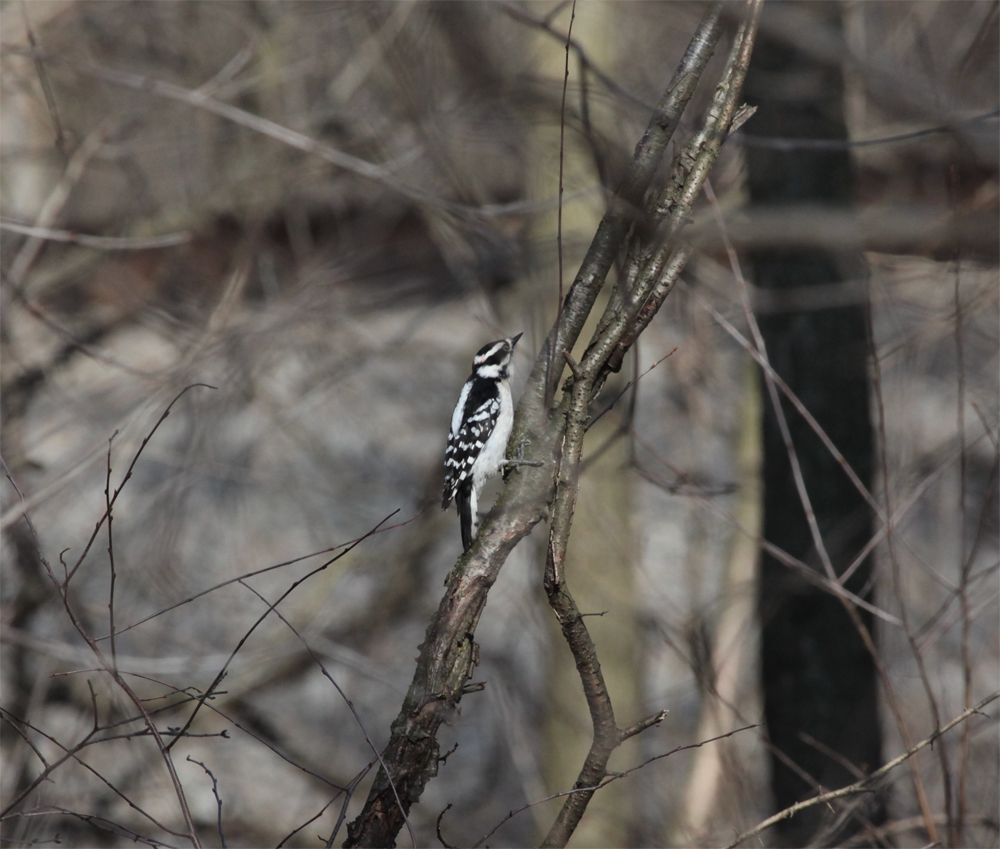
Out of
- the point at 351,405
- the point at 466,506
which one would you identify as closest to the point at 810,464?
the point at 466,506

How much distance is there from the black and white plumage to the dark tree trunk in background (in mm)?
1775

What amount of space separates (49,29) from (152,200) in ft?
5.42

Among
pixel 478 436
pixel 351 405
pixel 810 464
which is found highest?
pixel 351 405

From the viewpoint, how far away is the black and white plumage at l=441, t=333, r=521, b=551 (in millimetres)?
4469

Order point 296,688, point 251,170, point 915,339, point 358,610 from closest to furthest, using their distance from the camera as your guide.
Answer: point 915,339 < point 251,170 < point 358,610 < point 296,688

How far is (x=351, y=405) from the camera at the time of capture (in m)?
8.70

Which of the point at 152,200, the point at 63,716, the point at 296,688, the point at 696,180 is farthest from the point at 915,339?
the point at 63,716

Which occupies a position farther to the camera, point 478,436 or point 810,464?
point 810,464

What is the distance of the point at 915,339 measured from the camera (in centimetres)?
400

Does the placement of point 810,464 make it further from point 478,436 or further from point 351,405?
point 351,405

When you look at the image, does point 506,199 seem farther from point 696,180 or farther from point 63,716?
point 696,180

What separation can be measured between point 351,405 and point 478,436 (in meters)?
4.39

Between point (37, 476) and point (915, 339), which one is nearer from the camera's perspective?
point (915, 339)

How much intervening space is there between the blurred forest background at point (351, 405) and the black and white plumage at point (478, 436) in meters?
0.40
